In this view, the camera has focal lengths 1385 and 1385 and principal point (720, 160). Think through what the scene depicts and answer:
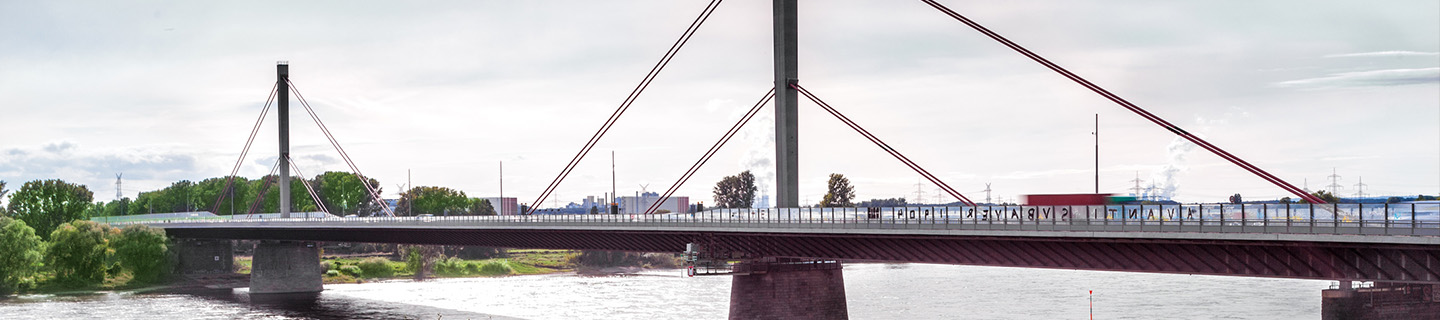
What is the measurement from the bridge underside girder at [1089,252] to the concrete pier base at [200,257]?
75.0 meters

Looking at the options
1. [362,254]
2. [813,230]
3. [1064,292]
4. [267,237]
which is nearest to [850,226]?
[813,230]

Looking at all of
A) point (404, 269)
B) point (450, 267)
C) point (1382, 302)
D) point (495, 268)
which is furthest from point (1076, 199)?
point (404, 269)

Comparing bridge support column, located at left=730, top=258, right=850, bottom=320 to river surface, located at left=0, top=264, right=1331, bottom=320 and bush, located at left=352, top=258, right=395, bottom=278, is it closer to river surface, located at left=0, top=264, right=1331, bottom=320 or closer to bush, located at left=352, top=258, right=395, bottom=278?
river surface, located at left=0, top=264, right=1331, bottom=320

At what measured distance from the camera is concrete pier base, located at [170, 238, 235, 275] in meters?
144

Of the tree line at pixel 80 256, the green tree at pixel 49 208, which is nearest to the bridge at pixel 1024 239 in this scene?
the tree line at pixel 80 256

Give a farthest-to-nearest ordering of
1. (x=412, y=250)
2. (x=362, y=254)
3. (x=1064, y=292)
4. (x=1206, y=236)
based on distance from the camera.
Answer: (x=362, y=254) → (x=412, y=250) → (x=1064, y=292) → (x=1206, y=236)

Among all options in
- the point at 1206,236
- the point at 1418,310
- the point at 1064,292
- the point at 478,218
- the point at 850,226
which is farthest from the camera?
the point at 1064,292

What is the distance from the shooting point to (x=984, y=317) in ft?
275

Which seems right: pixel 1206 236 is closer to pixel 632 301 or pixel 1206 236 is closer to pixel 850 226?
pixel 850 226

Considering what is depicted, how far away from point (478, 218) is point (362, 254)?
103 m

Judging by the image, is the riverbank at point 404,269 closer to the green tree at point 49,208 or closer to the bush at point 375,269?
the bush at point 375,269

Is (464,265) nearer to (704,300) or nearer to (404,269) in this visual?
(404,269)

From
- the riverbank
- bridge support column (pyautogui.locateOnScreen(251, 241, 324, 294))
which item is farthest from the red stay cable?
the riverbank

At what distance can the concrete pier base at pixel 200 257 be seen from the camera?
144m
